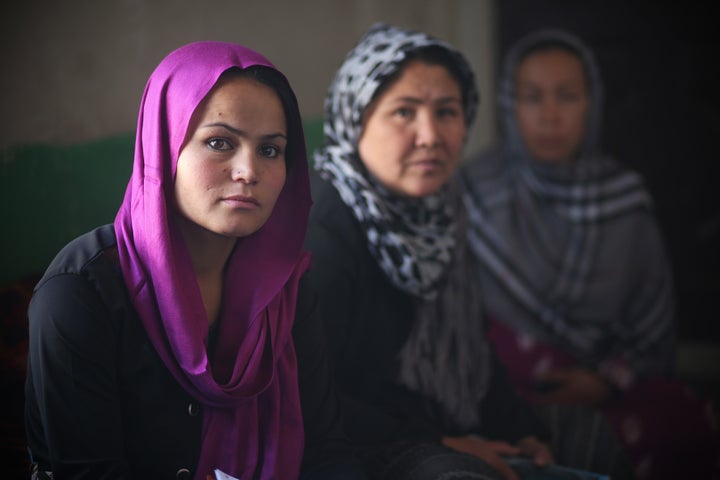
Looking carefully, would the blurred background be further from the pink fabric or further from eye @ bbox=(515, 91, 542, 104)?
the pink fabric

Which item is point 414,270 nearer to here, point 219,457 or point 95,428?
point 219,457

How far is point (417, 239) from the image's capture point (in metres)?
1.64

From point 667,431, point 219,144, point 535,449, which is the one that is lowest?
point 667,431

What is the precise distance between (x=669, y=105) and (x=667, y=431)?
1.56 meters

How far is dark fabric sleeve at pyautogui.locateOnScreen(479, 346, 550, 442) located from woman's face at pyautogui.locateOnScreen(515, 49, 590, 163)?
3.48 ft

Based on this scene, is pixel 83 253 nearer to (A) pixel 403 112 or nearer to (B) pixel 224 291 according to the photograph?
(B) pixel 224 291

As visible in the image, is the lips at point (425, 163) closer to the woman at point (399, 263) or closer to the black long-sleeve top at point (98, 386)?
the woman at point (399, 263)

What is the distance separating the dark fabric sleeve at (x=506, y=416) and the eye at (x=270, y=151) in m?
0.88

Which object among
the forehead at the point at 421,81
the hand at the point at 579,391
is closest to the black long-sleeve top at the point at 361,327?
the forehead at the point at 421,81

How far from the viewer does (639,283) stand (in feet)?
8.41

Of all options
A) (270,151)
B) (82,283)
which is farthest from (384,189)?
(82,283)

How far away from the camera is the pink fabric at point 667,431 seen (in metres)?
2.08

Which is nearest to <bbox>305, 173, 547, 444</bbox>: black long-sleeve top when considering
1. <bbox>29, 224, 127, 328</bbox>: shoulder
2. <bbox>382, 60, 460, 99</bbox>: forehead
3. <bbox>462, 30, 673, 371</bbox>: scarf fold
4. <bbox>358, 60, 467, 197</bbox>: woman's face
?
<bbox>358, 60, 467, 197</bbox>: woman's face

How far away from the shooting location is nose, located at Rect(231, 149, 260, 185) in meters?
1.07
